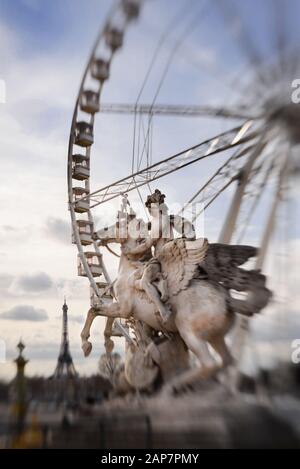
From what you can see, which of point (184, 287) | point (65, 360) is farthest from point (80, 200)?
point (184, 287)

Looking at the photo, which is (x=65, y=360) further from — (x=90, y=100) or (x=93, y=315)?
(x=90, y=100)

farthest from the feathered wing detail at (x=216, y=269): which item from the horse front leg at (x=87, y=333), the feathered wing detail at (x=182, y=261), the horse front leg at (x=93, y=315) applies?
the horse front leg at (x=87, y=333)

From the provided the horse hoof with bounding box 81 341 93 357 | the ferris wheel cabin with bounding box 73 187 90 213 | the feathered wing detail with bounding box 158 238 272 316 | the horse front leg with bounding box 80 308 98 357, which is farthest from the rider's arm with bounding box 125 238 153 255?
the ferris wheel cabin with bounding box 73 187 90 213

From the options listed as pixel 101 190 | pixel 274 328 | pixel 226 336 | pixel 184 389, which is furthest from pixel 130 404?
pixel 101 190

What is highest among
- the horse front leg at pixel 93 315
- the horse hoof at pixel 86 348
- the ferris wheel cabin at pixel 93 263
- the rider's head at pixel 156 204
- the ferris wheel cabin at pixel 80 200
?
the ferris wheel cabin at pixel 80 200

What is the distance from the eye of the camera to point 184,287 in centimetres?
1066

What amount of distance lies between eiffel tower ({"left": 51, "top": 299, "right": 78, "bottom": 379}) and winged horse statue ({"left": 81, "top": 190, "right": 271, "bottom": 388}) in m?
0.75

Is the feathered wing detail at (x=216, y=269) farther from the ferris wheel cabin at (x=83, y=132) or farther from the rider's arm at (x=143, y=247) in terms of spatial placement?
the ferris wheel cabin at (x=83, y=132)

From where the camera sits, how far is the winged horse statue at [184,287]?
10.3m

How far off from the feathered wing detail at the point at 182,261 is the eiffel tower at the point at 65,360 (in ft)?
8.37
